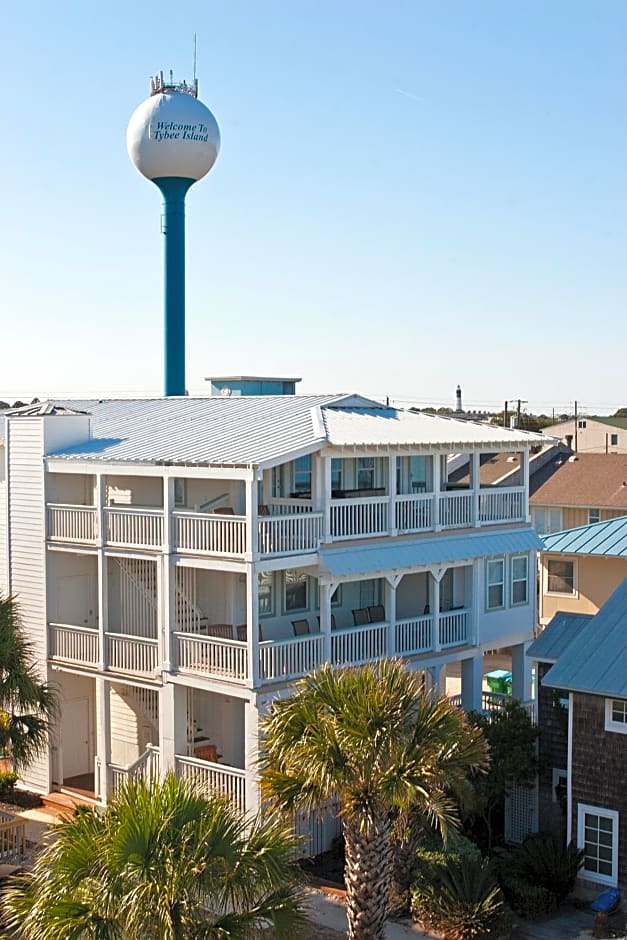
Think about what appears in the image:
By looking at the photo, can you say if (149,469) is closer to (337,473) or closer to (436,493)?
(337,473)

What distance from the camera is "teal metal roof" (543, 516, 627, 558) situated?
32.1 metres

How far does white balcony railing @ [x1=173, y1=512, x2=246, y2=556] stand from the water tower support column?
70.8 feet

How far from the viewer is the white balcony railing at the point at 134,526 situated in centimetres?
2378

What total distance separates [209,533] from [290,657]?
112 inches

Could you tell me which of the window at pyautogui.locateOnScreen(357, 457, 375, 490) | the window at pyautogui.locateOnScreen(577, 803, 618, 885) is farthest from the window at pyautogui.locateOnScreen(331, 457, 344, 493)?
the window at pyautogui.locateOnScreen(577, 803, 618, 885)

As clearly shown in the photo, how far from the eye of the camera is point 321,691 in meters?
15.4

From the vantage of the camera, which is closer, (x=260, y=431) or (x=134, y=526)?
(x=134, y=526)

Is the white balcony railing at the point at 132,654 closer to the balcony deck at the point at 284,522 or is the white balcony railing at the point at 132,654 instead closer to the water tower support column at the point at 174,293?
the balcony deck at the point at 284,522

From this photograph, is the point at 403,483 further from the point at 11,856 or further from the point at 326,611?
the point at 11,856

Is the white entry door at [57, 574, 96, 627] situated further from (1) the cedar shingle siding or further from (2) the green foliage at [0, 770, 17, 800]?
(1) the cedar shingle siding

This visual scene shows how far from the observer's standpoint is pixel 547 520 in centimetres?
4816

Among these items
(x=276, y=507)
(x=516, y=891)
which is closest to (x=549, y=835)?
(x=516, y=891)

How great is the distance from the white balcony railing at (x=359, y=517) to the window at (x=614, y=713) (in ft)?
21.8

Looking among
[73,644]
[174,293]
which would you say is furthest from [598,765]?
[174,293]
